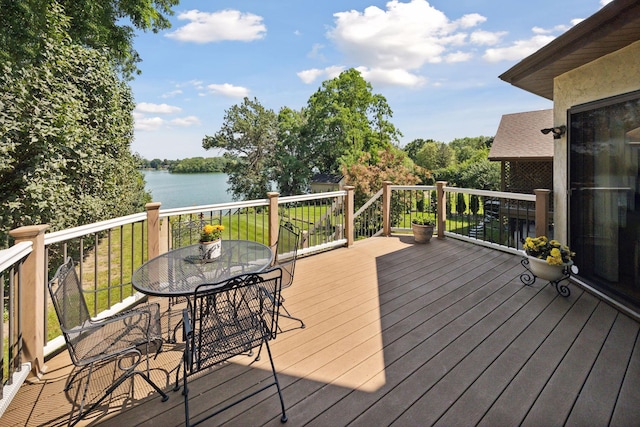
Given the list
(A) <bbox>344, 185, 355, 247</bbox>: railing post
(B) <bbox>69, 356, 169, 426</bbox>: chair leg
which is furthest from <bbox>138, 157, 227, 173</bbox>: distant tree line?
Result: (B) <bbox>69, 356, 169, 426</bbox>: chair leg

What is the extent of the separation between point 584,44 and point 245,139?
25.6 meters

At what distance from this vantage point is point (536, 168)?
37.2 feet

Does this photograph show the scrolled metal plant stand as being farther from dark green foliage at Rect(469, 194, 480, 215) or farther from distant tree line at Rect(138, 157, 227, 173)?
distant tree line at Rect(138, 157, 227, 173)

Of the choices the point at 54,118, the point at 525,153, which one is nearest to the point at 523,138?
the point at 525,153

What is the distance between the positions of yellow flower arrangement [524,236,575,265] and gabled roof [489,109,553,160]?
27.4 ft

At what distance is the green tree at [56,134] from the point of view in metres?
5.68

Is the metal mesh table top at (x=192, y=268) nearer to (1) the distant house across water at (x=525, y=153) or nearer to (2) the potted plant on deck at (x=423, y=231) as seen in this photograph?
(2) the potted plant on deck at (x=423, y=231)

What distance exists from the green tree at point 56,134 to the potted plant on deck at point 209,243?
16.3 feet

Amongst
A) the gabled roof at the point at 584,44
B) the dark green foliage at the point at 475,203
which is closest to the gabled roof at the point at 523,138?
the dark green foliage at the point at 475,203

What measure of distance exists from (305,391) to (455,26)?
506 inches

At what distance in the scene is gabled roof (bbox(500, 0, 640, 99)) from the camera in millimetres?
2500

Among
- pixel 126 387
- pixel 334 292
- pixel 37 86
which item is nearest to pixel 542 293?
pixel 334 292

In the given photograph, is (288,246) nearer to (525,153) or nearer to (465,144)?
(525,153)

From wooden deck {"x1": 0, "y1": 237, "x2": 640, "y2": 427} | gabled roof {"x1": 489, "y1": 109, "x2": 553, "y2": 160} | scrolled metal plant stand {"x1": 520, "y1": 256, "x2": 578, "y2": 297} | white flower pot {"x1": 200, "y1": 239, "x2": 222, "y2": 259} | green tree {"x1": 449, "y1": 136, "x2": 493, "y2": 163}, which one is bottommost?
wooden deck {"x1": 0, "y1": 237, "x2": 640, "y2": 427}
